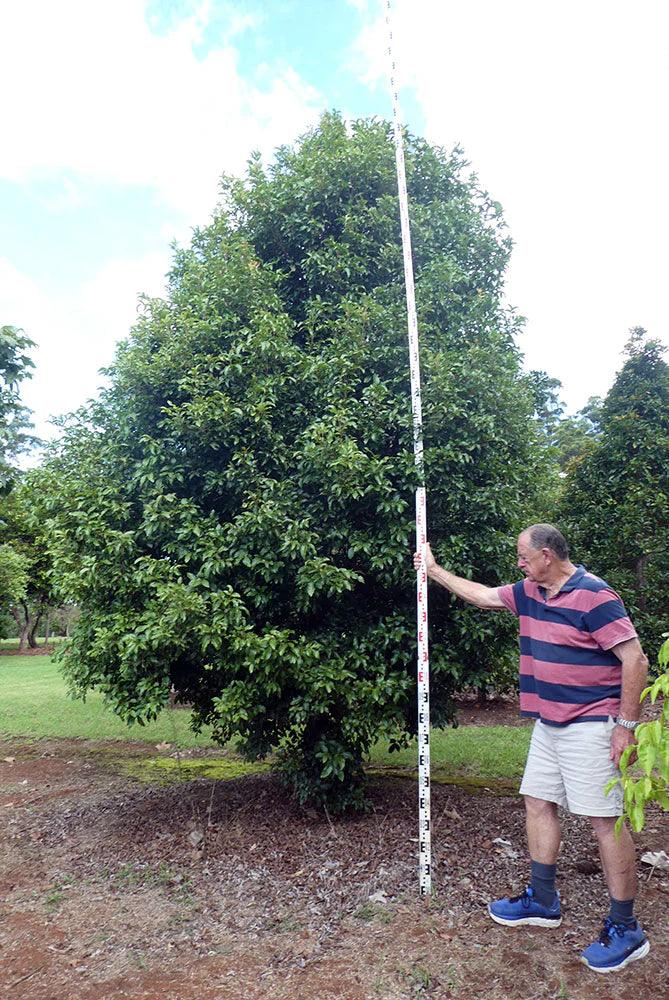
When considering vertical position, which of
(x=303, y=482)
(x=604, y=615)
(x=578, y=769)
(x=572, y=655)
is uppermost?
(x=303, y=482)

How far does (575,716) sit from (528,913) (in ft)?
3.75

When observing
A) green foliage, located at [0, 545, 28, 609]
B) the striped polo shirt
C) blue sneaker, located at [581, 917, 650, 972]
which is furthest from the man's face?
green foliage, located at [0, 545, 28, 609]

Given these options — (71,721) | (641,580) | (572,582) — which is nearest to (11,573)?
(71,721)

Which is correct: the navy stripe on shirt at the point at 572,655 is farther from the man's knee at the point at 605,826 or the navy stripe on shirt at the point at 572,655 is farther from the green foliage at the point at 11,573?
the green foliage at the point at 11,573

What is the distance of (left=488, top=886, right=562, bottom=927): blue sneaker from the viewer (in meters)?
3.69

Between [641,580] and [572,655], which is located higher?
[641,580]

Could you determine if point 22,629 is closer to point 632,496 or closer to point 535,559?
point 632,496

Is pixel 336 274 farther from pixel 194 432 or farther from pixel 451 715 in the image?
pixel 451 715

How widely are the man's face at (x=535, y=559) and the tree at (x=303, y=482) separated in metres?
1.14

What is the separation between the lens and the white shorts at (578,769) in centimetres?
339

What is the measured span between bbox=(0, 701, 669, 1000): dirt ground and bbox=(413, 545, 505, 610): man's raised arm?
172 cm

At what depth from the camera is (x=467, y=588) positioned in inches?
165

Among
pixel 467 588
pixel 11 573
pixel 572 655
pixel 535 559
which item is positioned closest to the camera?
pixel 572 655

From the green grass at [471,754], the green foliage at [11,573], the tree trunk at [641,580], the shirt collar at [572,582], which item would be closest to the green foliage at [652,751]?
the shirt collar at [572,582]
